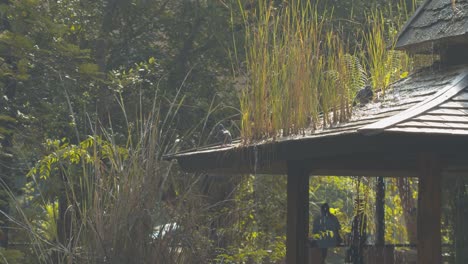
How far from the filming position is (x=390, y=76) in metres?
8.12

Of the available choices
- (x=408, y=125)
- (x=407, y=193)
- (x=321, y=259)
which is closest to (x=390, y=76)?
(x=408, y=125)

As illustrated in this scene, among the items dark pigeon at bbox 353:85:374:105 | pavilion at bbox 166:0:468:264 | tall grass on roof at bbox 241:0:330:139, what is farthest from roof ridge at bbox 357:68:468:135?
tall grass on roof at bbox 241:0:330:139

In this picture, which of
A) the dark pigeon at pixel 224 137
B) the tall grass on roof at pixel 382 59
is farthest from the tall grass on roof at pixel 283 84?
the dark pigeon at pixel 224 137

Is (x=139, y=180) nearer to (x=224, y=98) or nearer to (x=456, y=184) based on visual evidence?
(x=456, y=184)

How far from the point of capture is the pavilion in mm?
5555

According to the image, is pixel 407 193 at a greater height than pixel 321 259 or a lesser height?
greater

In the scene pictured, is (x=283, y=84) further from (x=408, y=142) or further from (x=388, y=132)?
(x=388, y=132)

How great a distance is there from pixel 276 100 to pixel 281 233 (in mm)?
6178

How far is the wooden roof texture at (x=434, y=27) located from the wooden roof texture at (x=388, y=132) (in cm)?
25

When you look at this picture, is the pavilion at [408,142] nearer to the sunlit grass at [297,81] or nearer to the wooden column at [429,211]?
the wooden column at [429,211]

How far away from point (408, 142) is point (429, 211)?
760mm

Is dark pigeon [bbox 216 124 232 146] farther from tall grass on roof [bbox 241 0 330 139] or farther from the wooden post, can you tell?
the wooden post

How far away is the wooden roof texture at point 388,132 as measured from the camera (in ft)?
17.7

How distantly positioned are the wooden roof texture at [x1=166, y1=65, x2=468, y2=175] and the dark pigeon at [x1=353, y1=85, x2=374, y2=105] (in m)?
0.11
